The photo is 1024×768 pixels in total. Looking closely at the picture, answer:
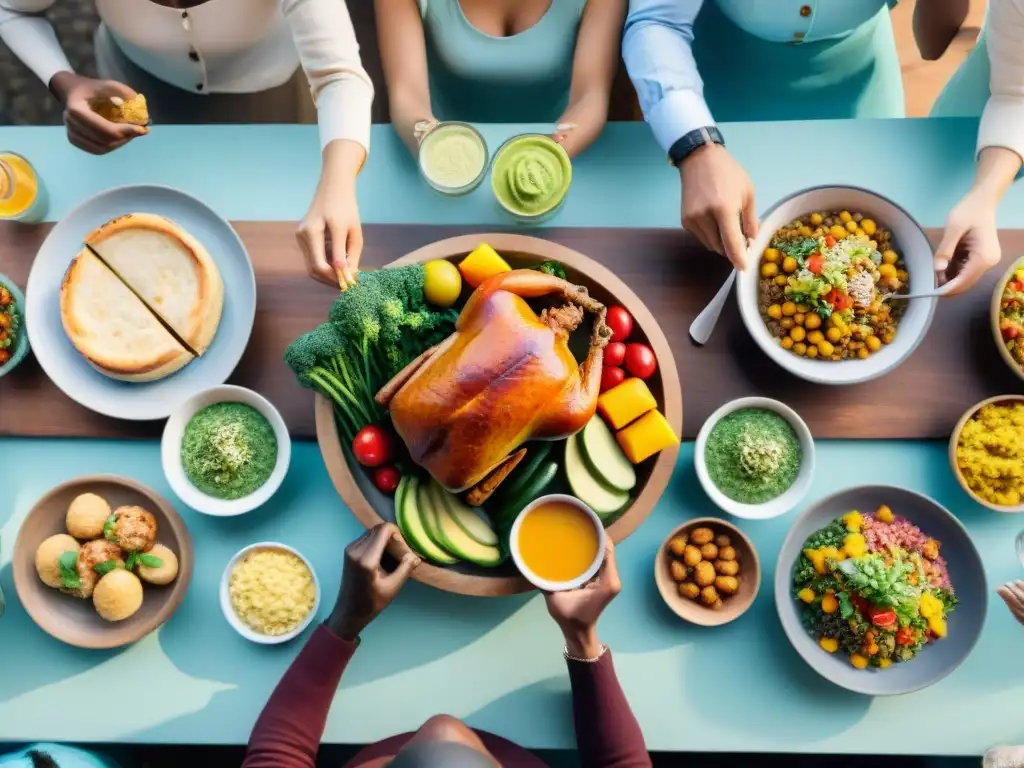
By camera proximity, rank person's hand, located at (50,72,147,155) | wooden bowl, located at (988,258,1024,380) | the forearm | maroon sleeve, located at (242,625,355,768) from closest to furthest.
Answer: maroon sleeve, located at (242,625,355,768), wooden bowl, located at (988,258,1024,380), person's hand, located at (50,72,147,155), the forearm

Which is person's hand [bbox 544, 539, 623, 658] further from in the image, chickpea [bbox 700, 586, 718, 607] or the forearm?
the forearm

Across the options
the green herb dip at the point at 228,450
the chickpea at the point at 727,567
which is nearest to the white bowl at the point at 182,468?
the green herb dip at the point at 228,450

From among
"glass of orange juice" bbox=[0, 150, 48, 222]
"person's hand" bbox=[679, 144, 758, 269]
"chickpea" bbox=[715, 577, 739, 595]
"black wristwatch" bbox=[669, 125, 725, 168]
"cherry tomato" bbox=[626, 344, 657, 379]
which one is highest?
"black wristwatch" bbox=[669, 125, 725, 168]

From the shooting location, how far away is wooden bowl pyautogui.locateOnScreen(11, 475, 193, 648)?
1.53m

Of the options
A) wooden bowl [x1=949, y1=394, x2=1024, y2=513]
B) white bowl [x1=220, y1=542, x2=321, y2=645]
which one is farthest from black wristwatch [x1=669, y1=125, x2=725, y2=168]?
white bowl [x1=220, y1=542, x2=321, y2=645]

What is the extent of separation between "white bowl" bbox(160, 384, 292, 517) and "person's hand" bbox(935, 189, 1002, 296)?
1.40 m

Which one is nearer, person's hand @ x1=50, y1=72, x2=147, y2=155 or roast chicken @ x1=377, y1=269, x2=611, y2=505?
roast chicken @ x1=377, y1=269, x2=611, y2=505

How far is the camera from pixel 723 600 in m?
1.57

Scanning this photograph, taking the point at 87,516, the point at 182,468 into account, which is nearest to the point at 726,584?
the point at 182,468

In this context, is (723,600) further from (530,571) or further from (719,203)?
(719,203)

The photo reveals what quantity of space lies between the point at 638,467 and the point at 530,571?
12.1 inches

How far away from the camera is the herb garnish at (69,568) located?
1514 millimetres

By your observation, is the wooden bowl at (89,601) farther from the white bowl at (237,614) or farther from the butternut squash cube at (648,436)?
the butternut squash cube at (648,436)

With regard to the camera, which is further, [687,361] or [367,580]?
[687,361]
